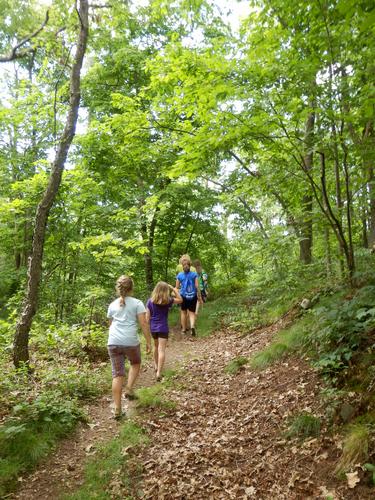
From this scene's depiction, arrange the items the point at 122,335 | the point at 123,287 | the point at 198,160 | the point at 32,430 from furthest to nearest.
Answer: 1. the point at 198,160
2. the point at 123,287
3. the point at 122,335
4. the point at 32,430

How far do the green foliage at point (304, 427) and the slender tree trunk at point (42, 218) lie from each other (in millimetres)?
4819

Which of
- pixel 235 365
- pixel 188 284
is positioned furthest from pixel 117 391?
pixel 188 284

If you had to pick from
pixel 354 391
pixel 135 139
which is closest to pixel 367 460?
pixel 354 391

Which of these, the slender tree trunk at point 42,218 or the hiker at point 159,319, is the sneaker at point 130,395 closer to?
the hiker at point 159,319

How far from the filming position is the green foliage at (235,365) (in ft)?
23.7

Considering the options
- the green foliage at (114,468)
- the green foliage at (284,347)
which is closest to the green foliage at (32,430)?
the green foliage at (114,468)

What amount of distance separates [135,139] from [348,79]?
573 centimetres

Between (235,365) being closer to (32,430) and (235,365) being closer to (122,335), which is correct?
(122,335)

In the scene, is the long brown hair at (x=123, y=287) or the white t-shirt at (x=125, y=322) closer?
the white t-shirt at (x=125, y=322)

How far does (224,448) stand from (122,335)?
7.56ft

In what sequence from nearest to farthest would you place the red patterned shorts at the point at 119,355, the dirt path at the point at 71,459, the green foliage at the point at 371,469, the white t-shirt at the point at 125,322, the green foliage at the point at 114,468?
the green foliage at the point at 371,469
the green foliage at the point at 114,468
the dirt path at the point at 71,459
the red patterned shorts at the point at 119,355
the white t-shirt at the point at 125,322

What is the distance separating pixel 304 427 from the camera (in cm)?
438

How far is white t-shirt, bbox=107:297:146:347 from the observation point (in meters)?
5.89

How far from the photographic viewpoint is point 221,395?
20.8ft
